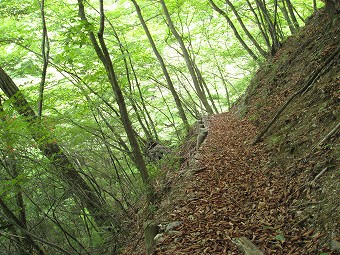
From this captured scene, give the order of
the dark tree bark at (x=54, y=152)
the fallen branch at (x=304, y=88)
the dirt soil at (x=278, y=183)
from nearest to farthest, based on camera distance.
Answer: the dirt soil at (x=278, y=183) → the fallen branch at (x=304, y=88) → the dark tree bark at (x=54, y=152)

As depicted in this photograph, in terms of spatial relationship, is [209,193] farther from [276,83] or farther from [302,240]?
[276,83]

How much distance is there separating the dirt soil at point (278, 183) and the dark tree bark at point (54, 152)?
174cm

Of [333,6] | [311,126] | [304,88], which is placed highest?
[333,6]

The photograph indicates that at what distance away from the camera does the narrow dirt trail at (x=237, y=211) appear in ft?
10.8

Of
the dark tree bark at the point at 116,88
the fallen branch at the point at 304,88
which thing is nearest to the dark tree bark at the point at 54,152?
the dark tree bark at the point at 116,88

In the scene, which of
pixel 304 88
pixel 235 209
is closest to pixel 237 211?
pixel 235 209

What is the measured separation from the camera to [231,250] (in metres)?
3.32

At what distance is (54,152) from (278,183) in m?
5.06

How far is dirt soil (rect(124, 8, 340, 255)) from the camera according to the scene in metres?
3.23

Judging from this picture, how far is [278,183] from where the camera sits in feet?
14.2

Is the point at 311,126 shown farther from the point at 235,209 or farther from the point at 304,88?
the point at 235,209

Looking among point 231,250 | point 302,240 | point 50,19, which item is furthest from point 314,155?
point 50,19

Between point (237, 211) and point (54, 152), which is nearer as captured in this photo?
point (237, 211)

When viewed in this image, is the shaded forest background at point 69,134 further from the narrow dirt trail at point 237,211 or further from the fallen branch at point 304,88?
the fallen branch at point 304,88
